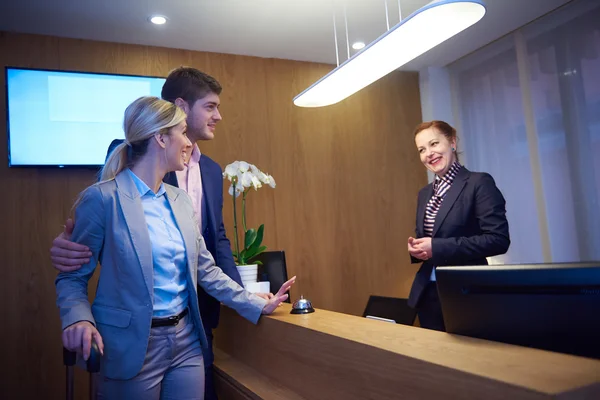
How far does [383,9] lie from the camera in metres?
3.09

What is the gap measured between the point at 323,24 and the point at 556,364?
2.83 m

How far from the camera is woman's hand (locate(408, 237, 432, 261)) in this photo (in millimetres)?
2153

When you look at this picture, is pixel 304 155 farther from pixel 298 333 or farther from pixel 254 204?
pixel 298 333

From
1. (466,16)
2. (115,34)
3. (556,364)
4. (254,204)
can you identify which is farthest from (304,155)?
(556,364)

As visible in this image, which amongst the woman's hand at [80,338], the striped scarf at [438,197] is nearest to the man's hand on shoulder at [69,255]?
the woman's hand at [80,338]

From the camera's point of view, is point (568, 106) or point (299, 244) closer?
point (568, 106)

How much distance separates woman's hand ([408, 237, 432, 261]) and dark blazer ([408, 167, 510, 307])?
0.03 metres

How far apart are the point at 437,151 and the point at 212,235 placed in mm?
1217

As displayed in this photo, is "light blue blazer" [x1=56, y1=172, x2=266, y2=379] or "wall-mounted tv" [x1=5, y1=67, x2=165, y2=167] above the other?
"wall-mounted tv" [x1=5, y1=67, x2=165, y2=167]

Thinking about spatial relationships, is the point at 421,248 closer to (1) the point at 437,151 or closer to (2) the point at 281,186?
(1) the point at 437,151

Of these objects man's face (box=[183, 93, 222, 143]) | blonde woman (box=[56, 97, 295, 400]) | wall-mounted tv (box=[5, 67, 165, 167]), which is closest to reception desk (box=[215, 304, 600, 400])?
blonde woman (box=[56, 97, 295, 400])

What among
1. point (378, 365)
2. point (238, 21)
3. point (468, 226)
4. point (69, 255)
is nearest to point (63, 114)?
point (238, 21)

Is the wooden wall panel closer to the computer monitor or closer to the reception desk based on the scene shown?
the reception desk

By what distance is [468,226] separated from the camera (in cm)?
224
